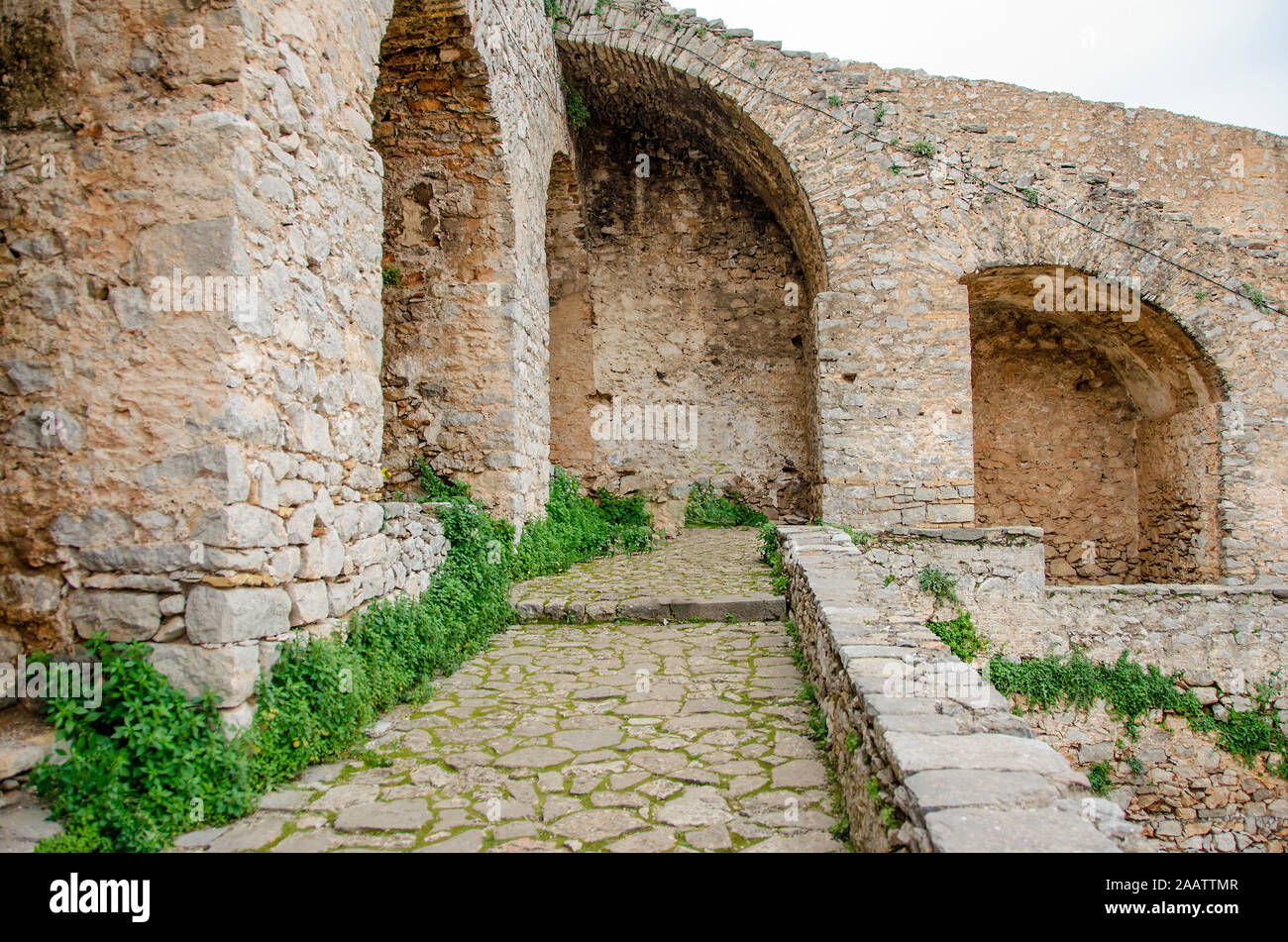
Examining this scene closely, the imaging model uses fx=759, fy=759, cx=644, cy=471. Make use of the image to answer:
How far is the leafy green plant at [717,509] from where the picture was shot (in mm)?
10562

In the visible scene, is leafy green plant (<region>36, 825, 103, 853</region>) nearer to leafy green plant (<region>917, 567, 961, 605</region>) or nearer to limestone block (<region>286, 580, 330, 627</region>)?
limestone block (<region>286, 580, 330, 627</region>)

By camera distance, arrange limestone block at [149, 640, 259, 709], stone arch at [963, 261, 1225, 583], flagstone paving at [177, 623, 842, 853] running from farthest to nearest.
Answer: stone arch at [963, 261, 1225, 583] → limestone block at [149, 640, 259, 709] → flagstone paving at [177, 623, 842, 853]

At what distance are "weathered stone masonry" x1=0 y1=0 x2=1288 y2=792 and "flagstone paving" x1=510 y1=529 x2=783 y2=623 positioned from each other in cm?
84

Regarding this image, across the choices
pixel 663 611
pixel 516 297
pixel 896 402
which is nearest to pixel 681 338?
pixel 896 402

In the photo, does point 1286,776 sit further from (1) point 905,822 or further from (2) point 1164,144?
(2) point 1164,144

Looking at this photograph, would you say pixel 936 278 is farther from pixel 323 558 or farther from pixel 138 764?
pixel 138 764

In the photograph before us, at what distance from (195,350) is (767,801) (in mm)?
2706

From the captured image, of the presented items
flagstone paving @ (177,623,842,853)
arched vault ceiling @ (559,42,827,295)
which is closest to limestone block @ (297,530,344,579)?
flagstone paving @ (177,623,842,853)

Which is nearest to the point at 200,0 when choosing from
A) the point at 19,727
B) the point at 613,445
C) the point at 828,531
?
the point at 19,727

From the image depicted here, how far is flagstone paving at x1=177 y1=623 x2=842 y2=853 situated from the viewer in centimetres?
254

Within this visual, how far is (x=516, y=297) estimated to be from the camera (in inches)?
253

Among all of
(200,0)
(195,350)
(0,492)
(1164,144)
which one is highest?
(1164,144)

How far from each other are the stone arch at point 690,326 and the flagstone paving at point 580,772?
6.23 metres

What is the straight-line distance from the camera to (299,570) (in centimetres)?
315
